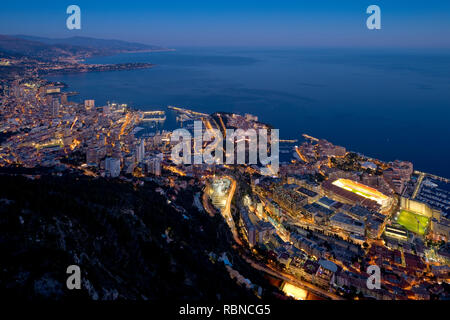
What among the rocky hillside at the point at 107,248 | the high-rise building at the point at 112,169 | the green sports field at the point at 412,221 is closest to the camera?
the rocky hillside at the point at 107,248

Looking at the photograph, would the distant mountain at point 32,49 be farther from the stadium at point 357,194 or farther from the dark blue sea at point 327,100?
the stadium at point 357,194

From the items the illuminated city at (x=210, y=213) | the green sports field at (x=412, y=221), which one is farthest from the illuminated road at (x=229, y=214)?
the green sports field at (x=412, y=221)

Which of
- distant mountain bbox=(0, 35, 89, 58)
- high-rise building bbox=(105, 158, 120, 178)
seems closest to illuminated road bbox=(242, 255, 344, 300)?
high-rise building bbox=(105, 158, 120, 178)

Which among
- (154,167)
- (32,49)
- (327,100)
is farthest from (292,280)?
→ (32,49)

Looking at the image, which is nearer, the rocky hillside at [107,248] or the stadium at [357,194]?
the rocky hillside at [107,248]

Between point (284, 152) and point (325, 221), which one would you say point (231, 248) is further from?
point (284, 152)

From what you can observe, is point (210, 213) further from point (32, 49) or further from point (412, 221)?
point (32, 49)
